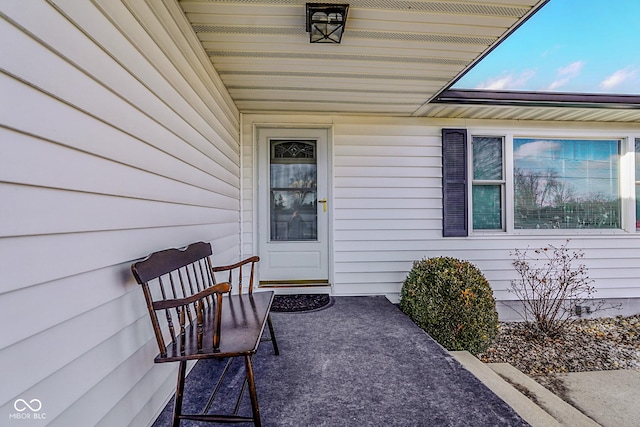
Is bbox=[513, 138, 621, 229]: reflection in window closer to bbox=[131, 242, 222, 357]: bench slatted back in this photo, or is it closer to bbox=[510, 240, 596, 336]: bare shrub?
bbox=[510, 240, 596, 336]: bare shrub

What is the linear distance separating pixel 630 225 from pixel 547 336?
2095mm

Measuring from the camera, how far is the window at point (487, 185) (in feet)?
13.0

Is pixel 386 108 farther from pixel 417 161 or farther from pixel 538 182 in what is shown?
pixel 538 182

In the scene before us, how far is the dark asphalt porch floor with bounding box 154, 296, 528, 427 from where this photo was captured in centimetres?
155

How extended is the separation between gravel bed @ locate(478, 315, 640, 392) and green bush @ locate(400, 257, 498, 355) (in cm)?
44

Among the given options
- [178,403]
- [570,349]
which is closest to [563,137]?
[570,349]

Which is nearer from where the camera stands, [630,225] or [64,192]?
[64,192]

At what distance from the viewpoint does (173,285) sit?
5.17 feet

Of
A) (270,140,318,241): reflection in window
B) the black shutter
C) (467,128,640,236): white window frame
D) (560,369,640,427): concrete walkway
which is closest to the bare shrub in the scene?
(467,128,640,236): white window frame

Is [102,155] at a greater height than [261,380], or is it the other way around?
[102,155]

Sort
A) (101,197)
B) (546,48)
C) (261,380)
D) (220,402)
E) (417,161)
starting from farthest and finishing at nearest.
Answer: (417,161)
(546,48)
(261,380)
(220,402)
(101,197)

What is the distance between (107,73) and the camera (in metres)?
1.17

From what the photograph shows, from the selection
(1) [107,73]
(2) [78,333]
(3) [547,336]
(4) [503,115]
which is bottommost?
(3) [547,336]

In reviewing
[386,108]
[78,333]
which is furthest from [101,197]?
[386,108]
